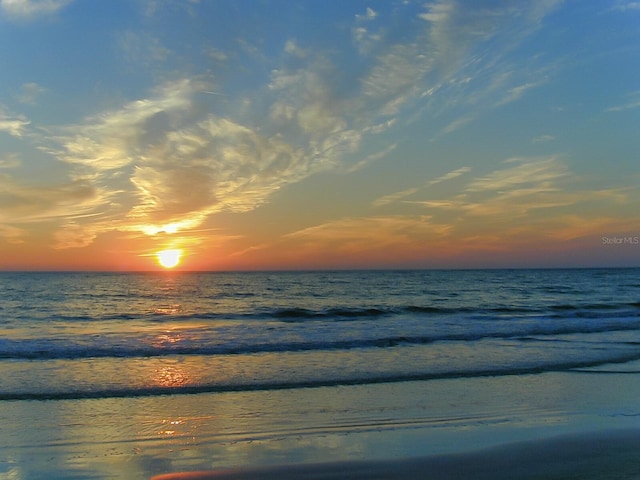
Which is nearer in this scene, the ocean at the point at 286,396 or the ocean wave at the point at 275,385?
the ocean at the point at 286,396

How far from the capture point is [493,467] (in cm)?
663

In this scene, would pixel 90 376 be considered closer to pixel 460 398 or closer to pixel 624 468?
pixel 460 398

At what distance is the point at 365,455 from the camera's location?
23.1ft

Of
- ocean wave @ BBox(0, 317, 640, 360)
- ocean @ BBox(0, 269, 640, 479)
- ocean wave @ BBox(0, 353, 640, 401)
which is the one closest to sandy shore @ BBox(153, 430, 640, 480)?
ocean @ BBox(0, 269, 640, 479)

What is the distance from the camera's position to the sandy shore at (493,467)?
6.35 metres

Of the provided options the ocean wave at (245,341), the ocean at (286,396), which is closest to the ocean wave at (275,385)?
the ocean at (286,396)

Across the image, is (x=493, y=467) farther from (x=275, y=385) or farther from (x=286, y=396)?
(x=275, y=385)

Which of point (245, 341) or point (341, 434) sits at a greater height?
point (341, 434)

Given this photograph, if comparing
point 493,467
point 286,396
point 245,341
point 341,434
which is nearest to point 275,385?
point 286,396

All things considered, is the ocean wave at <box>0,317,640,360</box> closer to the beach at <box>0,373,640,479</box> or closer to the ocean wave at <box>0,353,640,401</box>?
Answer: the ocean wave at <box>0,353,640,401</box>

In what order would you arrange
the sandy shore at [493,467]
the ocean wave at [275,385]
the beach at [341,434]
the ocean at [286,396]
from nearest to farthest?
Result: the sandy shore at [493,467], the beach at [341,434], the ocean at [286,396], the ocean wave at [275,385]

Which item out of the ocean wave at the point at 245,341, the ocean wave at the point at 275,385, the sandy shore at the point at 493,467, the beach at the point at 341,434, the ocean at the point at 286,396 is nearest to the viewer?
the sandy shore at the point at 493,467

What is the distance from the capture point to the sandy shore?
6.35 meters

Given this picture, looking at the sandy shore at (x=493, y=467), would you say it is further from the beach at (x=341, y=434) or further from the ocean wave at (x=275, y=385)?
the ocean wave at (x=275, y=385)
